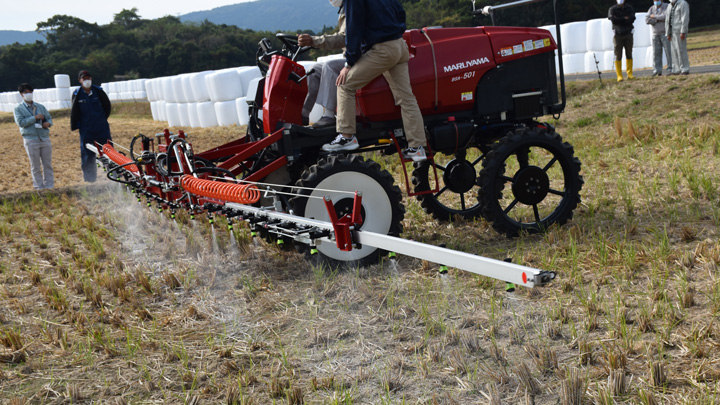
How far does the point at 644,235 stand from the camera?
16.6ft

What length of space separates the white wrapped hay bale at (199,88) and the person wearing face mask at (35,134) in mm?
9314

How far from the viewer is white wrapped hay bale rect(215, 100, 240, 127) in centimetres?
1912

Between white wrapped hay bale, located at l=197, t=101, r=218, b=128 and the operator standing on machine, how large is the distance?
15407mm

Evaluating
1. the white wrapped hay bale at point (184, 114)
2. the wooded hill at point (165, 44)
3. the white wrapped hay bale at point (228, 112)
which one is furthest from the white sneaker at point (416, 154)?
the wooded hill at point (165, 44)

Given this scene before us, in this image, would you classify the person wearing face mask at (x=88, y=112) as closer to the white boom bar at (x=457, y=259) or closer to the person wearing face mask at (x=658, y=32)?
the white boom bar at (x=457, y=259)

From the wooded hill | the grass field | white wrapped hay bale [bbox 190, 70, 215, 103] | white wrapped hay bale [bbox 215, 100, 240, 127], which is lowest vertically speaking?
the grass field

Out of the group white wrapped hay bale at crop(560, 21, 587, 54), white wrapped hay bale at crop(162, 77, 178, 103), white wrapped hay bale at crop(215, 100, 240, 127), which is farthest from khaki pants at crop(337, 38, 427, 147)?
white wrapped hay bale at crop(162, 77, 178, 103)

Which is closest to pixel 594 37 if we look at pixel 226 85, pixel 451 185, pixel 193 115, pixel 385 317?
pixel 226 85

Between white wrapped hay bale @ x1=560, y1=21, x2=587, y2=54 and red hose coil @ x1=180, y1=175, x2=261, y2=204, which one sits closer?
red hose coil @ x1=180, y1=175, x2=261, y2=204

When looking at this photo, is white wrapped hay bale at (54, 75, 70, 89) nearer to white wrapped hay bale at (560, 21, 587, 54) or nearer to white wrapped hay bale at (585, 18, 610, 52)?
white wrapped hay bale at (560, 21, 587, 54)

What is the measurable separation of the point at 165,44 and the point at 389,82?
Answer: 2420 inches

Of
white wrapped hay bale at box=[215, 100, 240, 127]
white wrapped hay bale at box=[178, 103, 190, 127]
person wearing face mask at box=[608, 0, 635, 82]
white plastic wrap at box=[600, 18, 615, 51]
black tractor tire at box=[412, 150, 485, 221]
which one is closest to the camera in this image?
black tractor tire at box=[412, 150, 485, 221]

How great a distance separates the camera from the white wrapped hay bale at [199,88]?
2030 centimetres

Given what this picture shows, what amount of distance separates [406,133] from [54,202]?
5975mm
